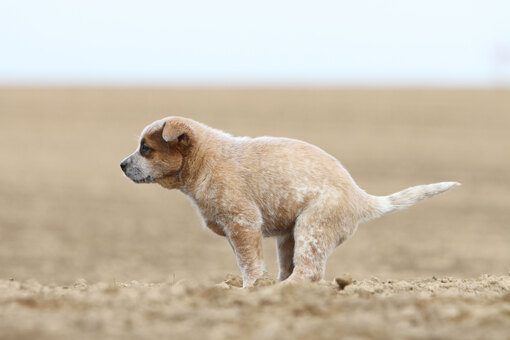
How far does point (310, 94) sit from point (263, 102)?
6.36 metres

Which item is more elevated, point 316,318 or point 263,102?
point 263,102

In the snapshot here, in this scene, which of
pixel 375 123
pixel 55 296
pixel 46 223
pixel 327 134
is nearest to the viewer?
pixel 55 296

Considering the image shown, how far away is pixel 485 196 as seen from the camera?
69.6 ft

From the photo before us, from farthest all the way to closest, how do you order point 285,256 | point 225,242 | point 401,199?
point 225,242 < point 401,199 < point 285,256

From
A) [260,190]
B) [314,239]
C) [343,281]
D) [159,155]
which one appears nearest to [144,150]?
[159,155]

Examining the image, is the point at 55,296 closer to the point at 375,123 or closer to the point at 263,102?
the point at 375,123

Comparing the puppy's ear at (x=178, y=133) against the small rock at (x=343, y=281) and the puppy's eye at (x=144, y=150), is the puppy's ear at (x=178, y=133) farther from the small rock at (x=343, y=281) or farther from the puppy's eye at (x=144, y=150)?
the small rock at (x=343, y=281)

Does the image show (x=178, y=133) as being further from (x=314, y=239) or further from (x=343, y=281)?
(x=343, y=281)

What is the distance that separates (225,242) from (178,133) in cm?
1149

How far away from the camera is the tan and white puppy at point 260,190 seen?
5812 mm

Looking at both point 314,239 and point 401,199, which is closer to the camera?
point 314,239

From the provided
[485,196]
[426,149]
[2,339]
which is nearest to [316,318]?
[2,339]

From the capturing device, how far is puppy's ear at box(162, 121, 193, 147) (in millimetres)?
6008

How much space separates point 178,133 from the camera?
19.9 ft
